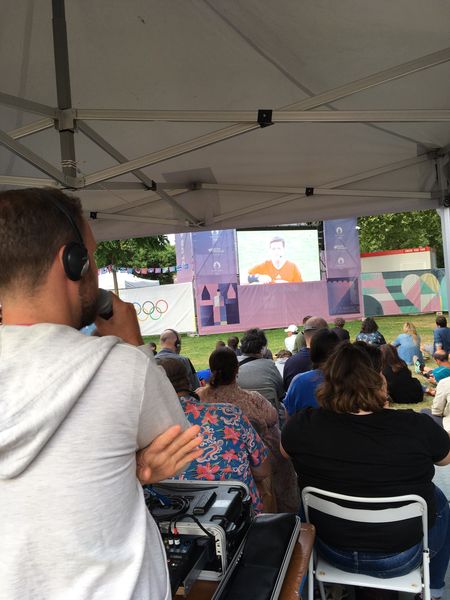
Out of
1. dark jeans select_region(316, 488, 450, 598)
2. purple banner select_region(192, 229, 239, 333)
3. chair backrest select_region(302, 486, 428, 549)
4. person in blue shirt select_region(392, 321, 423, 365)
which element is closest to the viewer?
chair backrest select_region(302, 486, 428, 549)

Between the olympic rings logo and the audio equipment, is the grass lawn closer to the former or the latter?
the olympic rings logo

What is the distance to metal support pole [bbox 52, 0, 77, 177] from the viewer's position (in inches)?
83.9

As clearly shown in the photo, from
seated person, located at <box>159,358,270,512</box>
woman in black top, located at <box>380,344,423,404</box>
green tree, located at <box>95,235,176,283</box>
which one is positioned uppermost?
green tree, located at <box>95,235,176,283</box>

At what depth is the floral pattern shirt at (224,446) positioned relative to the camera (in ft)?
6.68

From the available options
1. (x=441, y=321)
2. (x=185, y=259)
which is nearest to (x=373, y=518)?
(x=441, y=321)

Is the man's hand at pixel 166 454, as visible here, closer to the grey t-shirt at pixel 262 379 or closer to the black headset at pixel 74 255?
the black headset at pixel 74 255

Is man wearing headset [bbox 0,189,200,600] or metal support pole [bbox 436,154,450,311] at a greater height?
metal support pole [bbox 436,154,450,311]

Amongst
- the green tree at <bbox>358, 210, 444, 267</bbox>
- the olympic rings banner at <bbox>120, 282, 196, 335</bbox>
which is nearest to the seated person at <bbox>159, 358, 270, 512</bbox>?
the olympic rings banner at <bbox>120, 282, 196, 335</bbox>

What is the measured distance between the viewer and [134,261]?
24328 millimetres

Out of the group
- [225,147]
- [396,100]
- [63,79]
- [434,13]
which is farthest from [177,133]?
[434,13]

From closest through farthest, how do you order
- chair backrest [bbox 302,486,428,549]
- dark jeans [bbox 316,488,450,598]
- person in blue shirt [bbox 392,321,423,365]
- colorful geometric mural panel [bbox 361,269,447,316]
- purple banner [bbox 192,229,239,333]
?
1. chair backrest [bbox 302,486,428,549]
2. dark jeans [bbox 316,488,450,598]
3. person in blue shirt [bbox 392,321,423,365]
4. purple banner [bbox 192,229,239,333]
5. colorful geometric mural panel [bbox 361,269,447,316]

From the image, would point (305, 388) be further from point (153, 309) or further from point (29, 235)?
point (153, 309)

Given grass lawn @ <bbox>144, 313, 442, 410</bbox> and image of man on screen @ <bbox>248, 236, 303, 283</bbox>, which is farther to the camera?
image of man on screen @ <bbox>248, 236, 303, 283</bbox>

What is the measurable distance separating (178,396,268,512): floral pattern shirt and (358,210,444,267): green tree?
19.5 m
